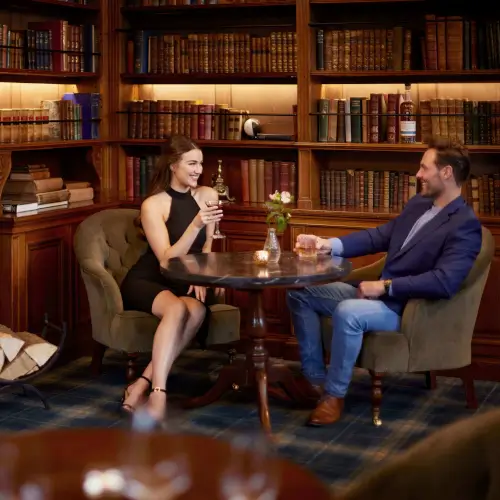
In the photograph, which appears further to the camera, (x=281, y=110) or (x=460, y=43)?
(x=281, y=110)

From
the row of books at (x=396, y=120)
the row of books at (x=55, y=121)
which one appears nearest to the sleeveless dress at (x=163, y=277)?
the row of books at (x=55, y=121)

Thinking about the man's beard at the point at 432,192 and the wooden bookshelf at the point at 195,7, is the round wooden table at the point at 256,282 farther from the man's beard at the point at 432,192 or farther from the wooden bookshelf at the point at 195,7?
the wooden bookshelf at the point at 195,7

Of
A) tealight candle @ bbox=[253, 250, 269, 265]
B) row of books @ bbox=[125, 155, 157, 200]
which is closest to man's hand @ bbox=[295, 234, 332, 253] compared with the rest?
tealight candle @ bbox=[253, 250, 269, 265]

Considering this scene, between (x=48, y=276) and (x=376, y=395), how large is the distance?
2.02 meters

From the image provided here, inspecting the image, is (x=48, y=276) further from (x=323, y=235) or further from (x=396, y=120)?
(x=396, y=120)

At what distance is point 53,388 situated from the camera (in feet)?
17.4

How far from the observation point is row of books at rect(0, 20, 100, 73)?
5641 millimetres

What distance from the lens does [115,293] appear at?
5.06m

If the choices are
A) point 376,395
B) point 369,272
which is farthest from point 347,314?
point 369,272

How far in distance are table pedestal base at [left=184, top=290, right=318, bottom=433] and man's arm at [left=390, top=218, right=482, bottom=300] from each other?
638 millimetres

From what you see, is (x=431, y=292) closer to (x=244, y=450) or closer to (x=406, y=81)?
(x=406, y=81)

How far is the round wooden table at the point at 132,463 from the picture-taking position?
1.24m

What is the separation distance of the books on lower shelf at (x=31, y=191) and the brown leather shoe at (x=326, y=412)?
198cm

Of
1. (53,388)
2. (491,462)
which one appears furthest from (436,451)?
(53,388)
